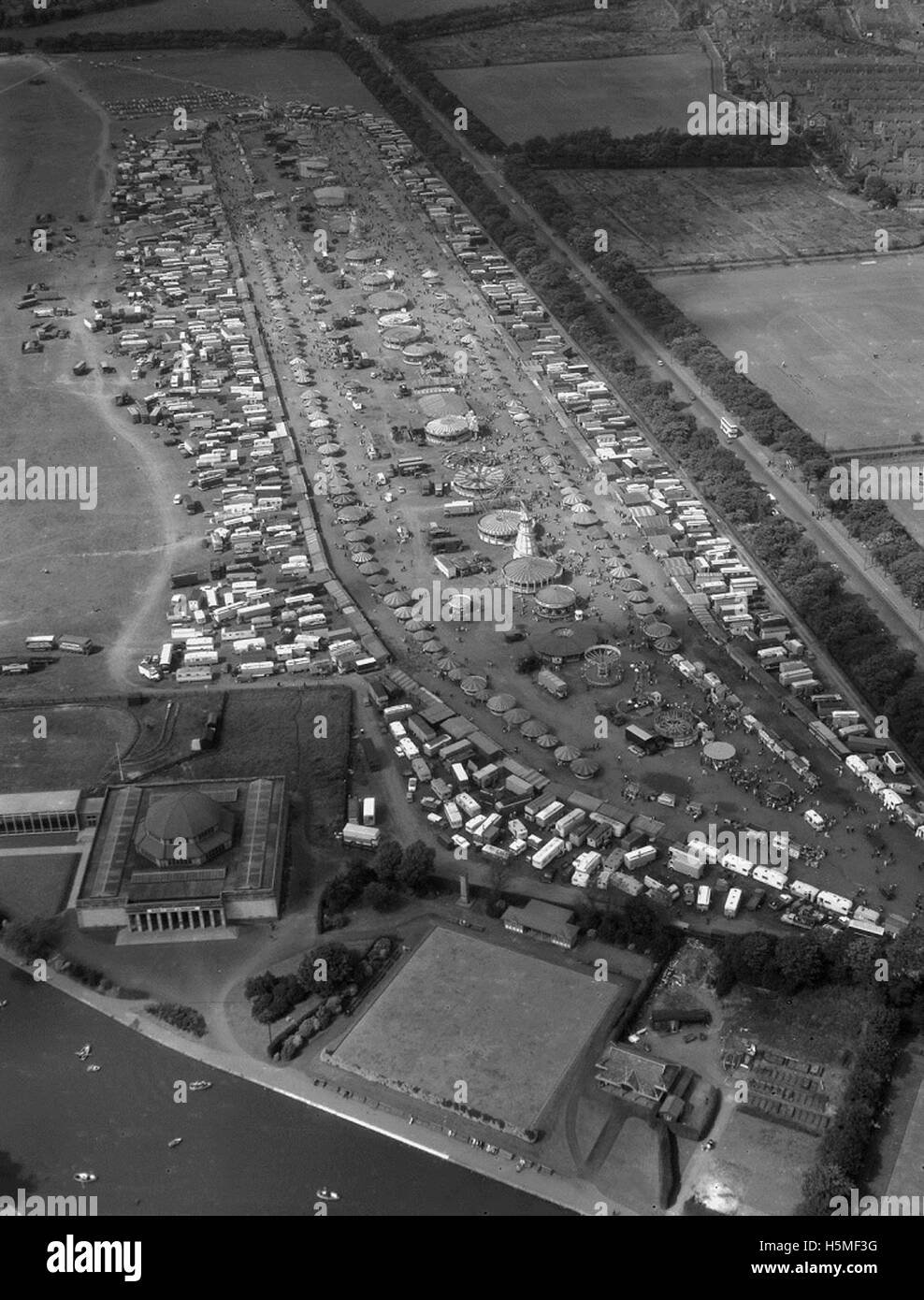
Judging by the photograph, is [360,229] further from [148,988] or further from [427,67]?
[148,988]

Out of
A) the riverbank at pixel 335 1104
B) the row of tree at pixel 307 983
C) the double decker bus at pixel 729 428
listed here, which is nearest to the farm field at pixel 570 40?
the double decker bus at pixel 729 428

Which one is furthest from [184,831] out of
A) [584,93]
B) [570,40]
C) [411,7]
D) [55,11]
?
[55,11]

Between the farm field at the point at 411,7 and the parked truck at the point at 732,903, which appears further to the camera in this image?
the farm field at the point at 411,7

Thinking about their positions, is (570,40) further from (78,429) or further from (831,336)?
(78,429)

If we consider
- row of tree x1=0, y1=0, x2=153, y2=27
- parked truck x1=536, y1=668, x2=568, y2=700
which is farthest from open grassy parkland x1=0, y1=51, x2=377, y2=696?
row of tree x1=0, y1=0, x2=153, y2=27

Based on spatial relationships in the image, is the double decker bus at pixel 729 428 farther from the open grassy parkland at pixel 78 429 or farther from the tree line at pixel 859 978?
the tree line at pixel 859 978
